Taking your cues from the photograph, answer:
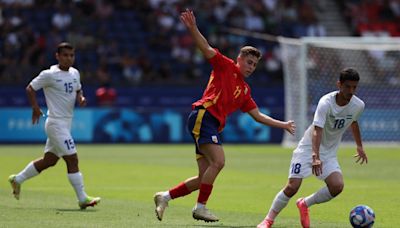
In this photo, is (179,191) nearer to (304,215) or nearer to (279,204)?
(279,204)

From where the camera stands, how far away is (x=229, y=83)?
38.3 ft

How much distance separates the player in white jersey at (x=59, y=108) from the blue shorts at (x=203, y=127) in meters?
2.76

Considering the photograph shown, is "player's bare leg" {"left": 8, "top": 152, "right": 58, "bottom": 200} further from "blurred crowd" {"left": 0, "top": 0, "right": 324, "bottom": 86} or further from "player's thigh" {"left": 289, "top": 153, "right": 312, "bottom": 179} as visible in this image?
"blurred crowd" {"left": 0, "top": 0, "right": 324, "bottom": 86}

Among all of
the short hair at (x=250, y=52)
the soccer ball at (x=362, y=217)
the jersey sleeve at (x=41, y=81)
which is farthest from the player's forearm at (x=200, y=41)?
the jersey sleeve at (x=41, y=81)

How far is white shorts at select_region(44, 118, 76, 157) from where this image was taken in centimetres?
1391

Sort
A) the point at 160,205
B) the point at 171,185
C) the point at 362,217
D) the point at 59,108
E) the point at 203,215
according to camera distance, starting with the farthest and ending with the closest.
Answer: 1. the point at 171,185
2. the point at 59,108
3. the point at 160,205
4. the point at 203,215
5. the point at 362,217

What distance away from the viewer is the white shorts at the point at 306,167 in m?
11.0

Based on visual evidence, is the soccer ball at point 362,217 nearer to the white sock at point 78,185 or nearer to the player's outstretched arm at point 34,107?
the white sock at point 78,185

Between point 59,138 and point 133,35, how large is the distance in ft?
74.2

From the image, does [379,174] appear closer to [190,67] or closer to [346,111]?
[346,111]

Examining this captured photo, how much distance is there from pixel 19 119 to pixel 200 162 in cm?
2183

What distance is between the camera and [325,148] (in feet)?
36.9

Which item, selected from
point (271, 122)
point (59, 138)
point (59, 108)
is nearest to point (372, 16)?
point (59, 108)

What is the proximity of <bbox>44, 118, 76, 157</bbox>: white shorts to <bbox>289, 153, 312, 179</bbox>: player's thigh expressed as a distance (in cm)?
402
